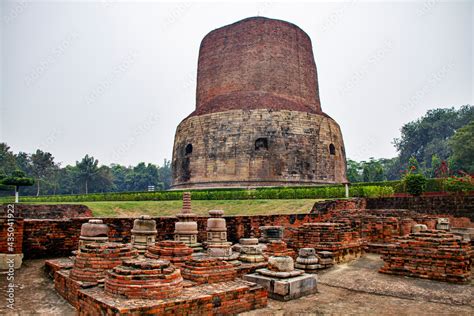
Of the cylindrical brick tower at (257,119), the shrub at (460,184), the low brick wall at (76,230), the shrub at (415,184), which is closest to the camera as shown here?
the low brick wall at (76,230)

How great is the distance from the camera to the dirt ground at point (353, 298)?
12.8ft

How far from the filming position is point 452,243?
5297mm

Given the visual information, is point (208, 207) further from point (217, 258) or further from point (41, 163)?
point (41, 163)

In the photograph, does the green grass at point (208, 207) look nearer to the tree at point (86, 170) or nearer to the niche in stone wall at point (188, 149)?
the niche in stone wall at point (188, 149)

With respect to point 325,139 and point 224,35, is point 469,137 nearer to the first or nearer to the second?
point 325,139

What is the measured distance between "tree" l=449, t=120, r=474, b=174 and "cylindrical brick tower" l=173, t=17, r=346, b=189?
13738 millimetres

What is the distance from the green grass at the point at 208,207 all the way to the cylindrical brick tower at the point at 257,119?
348 centimetres

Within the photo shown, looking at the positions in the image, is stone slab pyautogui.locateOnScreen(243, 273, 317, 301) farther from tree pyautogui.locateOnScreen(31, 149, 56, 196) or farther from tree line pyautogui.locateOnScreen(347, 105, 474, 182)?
tree pyautogui.locateOnScreen(31, 149, 56, 196)

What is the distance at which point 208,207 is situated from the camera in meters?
15.1

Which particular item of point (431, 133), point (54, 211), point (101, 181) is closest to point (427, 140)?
point (431, 133)

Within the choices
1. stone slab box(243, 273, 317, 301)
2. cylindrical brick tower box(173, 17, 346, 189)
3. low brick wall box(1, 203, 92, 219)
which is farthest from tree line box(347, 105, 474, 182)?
stone slab box(243, 273, 317, 301)

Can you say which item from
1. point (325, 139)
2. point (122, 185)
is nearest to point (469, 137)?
point (325, 139)

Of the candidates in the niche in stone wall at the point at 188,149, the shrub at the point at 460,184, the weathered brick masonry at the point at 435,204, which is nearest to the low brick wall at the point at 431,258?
the weathered brick masonry at the point at 435,204

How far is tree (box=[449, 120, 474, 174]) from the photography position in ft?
95.5
